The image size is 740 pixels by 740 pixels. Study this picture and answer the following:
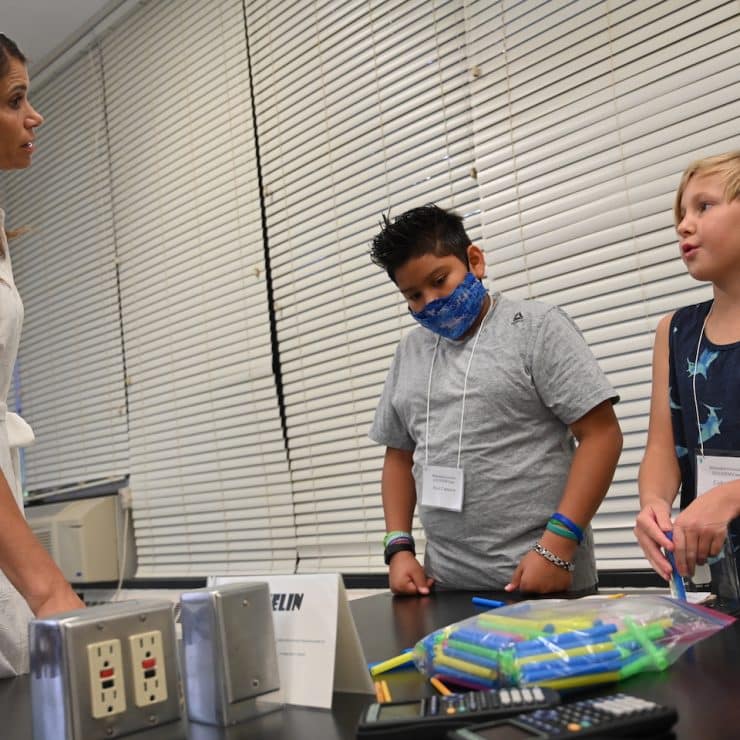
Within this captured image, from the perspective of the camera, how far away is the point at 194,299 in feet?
12.3

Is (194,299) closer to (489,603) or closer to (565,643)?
(489,603)

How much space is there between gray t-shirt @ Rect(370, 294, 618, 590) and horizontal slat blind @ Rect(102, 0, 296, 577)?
1.70 m

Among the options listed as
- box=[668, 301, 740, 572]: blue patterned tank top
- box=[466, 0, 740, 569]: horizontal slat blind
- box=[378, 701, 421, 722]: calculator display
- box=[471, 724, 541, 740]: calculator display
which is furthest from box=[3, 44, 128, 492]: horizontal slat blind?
box=[471, 724, 541, 740]: calculator display

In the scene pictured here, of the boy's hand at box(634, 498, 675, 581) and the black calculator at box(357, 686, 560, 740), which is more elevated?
the boy's hand at box(634, 498, 675, 581)

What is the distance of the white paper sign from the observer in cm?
84

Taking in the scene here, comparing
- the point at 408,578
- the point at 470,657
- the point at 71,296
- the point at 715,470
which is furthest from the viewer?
the point at 71,296

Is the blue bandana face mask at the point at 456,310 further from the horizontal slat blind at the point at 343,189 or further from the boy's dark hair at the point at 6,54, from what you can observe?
the horizontal slat blind at the point at 343,189

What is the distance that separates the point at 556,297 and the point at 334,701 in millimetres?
1747

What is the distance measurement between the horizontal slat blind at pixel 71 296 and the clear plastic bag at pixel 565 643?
3.49 meters

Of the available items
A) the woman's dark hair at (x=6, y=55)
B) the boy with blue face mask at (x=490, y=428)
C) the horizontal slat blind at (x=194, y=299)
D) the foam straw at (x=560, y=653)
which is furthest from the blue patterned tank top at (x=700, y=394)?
the horizontal slat blind at (x=194, y=299)

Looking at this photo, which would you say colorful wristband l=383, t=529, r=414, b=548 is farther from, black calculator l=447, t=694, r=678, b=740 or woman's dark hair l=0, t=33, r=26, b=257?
black calculator l=447, t=694, r=678, b=740

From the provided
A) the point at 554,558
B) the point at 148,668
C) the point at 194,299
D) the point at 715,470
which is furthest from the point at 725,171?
the point at 194,299

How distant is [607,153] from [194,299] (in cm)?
207

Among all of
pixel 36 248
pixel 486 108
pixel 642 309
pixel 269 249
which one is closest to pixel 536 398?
pixel 642 309
